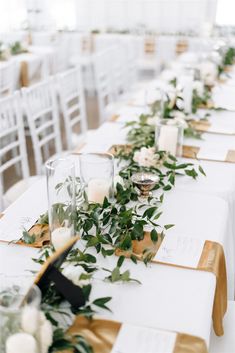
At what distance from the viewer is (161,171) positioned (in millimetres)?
2076

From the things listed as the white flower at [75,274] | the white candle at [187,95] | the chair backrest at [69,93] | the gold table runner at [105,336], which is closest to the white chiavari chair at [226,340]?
the gold table runner at [105,336]

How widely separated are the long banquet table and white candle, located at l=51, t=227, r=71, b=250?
Answer: 2.6 inches

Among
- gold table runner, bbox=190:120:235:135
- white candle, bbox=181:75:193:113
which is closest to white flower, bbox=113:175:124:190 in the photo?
gold table runner, bbox=190:120:235:135

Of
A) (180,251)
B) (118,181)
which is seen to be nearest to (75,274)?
(180,251)

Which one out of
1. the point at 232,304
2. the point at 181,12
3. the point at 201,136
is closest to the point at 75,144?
the point at 201,136

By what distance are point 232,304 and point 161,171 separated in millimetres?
678

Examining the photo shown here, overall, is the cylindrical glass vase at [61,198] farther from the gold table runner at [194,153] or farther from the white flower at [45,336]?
the gold table runner at [194,153]

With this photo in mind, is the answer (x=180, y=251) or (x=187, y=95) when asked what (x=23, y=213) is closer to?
(x=180, y=251)

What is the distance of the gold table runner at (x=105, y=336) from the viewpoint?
1.11 meters

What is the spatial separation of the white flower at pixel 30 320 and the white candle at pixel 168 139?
132 cm

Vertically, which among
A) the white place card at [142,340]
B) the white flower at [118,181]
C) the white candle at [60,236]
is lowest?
the white place card at [142,340]

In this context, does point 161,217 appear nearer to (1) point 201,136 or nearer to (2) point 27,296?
(2) point 27,296

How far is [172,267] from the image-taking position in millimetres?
1408

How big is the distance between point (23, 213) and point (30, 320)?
824mm
